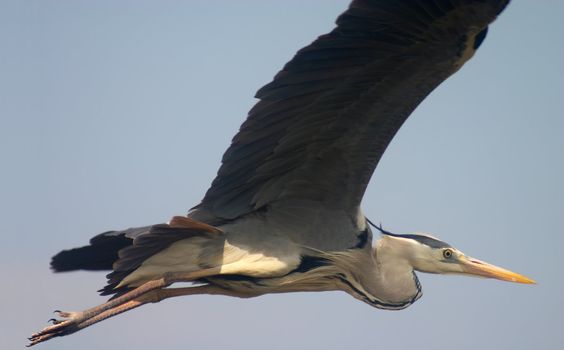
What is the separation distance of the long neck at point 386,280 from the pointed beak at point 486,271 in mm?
551

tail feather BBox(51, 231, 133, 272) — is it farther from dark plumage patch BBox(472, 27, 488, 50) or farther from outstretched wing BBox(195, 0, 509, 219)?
dark plumage patch BBox(472, 27, 488, 50)

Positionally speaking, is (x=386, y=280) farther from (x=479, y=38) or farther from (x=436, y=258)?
(x=479, y=38)

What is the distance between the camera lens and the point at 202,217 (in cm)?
744

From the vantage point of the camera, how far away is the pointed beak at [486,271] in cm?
823

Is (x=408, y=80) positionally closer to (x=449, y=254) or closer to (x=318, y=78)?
(x=318, y=78)

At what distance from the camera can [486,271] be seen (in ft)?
27.3

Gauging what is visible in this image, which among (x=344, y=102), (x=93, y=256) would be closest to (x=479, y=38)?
(x=344, y=102)

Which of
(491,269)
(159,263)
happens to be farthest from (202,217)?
(491,269)

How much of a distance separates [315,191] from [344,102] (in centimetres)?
79

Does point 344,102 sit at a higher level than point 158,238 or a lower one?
higher

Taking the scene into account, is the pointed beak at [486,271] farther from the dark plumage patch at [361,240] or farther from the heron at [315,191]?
the dark plumage patch at [361,240]

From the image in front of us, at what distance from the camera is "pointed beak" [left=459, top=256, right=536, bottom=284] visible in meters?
8.23

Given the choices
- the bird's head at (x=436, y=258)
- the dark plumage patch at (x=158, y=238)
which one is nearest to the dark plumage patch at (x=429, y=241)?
the bird's head at (x=436, y=258)

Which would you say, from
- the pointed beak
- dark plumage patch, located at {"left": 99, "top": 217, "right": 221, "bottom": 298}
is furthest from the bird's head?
dark plumage patch, located at {"left": 99, "top": 217, "right": 221, "bottom": 298}
